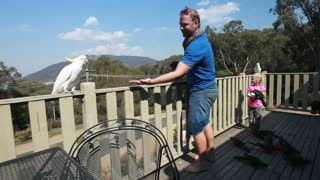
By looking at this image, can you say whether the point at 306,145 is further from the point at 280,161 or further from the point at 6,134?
the point at 6,134

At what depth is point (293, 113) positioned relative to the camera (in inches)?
202

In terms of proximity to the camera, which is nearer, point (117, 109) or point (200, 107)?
point (117, 109)


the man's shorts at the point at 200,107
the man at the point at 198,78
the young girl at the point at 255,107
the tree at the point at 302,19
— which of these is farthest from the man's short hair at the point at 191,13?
the tree at the point at 302,19

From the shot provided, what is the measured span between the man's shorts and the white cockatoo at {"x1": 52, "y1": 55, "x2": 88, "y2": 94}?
1.09 m

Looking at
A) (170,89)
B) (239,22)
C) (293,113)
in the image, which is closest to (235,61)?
(239,22)

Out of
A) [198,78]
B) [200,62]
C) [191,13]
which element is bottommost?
Answer: [198,78]

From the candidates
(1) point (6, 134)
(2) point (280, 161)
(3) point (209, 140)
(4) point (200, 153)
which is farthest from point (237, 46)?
(1) point (6, 134)

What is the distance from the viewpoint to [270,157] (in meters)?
2.84

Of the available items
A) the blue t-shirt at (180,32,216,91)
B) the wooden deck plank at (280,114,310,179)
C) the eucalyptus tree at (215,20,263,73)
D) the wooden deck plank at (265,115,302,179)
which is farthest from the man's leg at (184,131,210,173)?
the eucalyptus tree at (215,20,263,73)

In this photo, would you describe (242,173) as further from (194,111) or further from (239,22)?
(239,22)

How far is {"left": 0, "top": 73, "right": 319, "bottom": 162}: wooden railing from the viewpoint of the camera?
1.46 meters

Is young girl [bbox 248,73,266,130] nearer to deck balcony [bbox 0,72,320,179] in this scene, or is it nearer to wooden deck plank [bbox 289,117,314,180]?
deck balcony [bbox 0,72,320,179]

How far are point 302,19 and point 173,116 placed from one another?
18561 mm

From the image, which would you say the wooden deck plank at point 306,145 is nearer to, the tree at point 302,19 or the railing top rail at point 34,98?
the railing top rail at point 34,98
